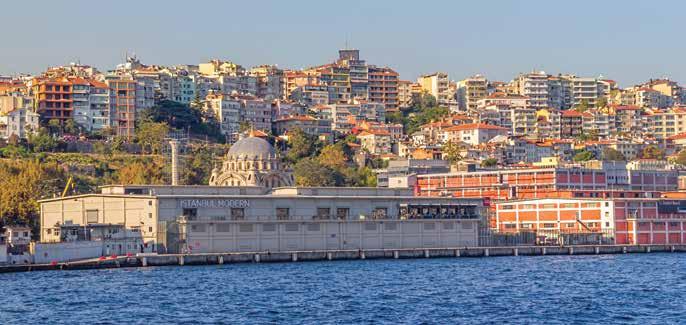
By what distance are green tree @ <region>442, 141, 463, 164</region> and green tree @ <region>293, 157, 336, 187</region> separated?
26.0m

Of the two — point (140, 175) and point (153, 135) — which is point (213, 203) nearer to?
point (140, 175)

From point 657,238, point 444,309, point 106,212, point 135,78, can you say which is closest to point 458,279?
point 444,309

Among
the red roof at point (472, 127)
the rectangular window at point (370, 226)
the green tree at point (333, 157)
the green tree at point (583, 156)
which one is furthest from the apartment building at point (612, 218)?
the red roof at point (472, 127)

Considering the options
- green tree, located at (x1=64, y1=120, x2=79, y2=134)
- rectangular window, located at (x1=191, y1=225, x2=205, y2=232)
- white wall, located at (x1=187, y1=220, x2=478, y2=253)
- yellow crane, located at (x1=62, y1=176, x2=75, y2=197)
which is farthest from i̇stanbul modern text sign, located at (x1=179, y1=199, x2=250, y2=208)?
green tree, located at (x1=64, y1=120, x2=79, y2=134)

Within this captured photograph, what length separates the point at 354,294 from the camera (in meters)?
67.1

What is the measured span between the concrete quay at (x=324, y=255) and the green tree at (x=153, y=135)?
180 ft

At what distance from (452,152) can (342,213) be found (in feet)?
230

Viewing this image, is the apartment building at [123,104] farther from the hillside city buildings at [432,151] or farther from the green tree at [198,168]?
the green tree at [198,168]

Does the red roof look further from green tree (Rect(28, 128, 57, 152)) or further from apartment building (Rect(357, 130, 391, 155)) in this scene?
green tree (Rect(28, 128, 57, 152))

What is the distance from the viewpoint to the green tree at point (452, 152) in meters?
169

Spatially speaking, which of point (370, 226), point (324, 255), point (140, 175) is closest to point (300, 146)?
point (140, 175)

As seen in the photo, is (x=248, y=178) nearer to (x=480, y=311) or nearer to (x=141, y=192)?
(x=141, y=192)

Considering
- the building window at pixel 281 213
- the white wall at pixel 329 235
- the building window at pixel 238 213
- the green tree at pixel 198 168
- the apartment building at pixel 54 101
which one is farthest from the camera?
the apartment building at pixel 54 101

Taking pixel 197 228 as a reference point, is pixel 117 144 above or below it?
above
